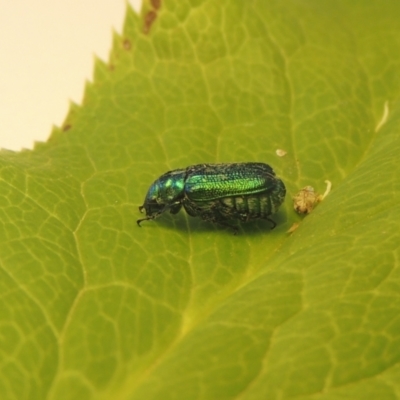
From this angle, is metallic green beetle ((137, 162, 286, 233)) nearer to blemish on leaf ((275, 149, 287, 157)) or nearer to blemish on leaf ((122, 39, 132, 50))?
blemish on leaf ((275, 149, 287, 157))

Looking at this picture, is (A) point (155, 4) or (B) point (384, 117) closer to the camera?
(B) point (384, 117)

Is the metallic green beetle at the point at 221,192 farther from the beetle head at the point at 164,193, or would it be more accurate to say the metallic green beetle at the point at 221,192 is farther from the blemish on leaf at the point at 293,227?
the blemish on leaf at the point at 293,227

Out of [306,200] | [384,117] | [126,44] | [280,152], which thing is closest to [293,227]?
[306,200]

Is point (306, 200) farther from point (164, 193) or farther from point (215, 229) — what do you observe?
point (164, 193)

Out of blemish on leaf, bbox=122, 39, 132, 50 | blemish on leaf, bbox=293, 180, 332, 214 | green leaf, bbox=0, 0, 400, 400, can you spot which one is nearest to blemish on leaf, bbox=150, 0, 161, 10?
green leaf, bbox=0, 0, 400, 400

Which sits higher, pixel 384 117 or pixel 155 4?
pixel 155 4

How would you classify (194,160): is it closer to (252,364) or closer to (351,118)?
(351,118)
